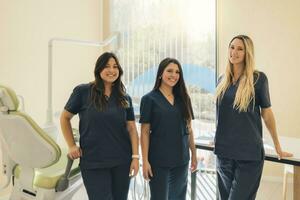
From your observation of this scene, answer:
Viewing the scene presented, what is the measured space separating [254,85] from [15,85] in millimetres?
2175

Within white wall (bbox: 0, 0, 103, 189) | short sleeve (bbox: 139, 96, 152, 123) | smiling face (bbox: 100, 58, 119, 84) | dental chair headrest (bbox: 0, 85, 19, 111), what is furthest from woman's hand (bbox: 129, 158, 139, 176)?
white wall (bbox: 0, 0, 103, 189)

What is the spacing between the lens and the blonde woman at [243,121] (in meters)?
1.58

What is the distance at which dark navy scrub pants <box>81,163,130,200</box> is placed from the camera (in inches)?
59.9

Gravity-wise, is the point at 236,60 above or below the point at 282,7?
below

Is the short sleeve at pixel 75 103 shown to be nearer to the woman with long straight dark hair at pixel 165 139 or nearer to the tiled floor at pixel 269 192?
the woman with long straight dark hair at pixel 165 139

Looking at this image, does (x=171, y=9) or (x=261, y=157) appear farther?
(x=171, y=9)

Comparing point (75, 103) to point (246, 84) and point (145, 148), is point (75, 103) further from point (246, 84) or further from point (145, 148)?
point (246, 84)

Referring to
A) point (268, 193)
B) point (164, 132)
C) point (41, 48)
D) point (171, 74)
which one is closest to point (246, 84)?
point (171, 74)

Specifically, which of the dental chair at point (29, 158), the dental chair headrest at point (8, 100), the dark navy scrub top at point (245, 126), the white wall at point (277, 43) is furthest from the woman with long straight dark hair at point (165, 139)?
the white wall at point (277, 43)

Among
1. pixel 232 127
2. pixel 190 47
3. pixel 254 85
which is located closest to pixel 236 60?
pixel 254 85

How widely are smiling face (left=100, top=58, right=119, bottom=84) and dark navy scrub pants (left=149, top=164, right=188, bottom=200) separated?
58 centimetres

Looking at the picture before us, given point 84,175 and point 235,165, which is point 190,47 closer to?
point 235,165

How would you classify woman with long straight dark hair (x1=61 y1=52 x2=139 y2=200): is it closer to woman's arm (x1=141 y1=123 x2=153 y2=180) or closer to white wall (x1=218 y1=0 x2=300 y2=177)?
woman's arm (x1=141 y1=123 x2=153 y2=180)

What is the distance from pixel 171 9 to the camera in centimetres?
362
